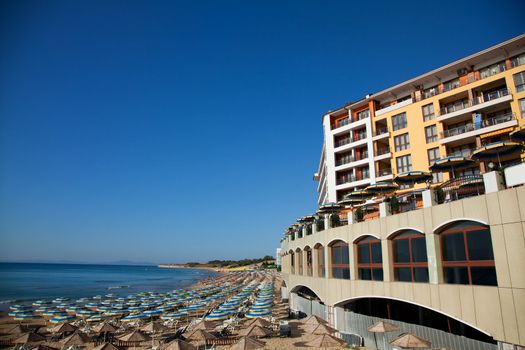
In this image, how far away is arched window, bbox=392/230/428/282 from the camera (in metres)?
15.5

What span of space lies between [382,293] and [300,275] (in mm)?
13423

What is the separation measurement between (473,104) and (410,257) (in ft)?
61.0

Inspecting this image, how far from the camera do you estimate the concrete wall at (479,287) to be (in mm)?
11328

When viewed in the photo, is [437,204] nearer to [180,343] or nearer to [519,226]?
[519,226]

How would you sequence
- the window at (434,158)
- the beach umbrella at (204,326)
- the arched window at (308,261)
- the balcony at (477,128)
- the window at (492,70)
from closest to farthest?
the beach umbrella at (204,326), the balcony at (477,128), the window at (492,70), the arched window at (308,261), the window at (434,158)

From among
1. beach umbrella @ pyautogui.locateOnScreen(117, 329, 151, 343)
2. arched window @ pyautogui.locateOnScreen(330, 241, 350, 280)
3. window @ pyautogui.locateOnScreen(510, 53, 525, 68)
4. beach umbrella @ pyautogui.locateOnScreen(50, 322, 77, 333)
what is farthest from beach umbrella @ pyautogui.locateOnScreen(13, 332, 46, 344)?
window @ pyautogui.locateOnScreen(510, 53, 525, 68)

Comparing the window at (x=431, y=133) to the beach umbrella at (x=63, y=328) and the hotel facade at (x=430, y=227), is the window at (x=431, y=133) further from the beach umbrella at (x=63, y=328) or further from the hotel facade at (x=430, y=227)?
the beach umbrella at (x=63, y=328)

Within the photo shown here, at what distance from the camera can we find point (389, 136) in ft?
111

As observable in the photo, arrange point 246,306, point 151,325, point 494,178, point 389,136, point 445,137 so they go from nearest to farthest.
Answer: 1. point 494,178
2. point 151,325
3. point 445,137
4. point 389,136
5. point 246,306

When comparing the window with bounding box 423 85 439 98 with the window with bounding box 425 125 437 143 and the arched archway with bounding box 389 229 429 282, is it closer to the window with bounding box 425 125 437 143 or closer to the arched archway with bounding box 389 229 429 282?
the window with bounding box 425 125 437 143

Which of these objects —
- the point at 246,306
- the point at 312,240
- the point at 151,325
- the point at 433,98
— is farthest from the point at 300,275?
the point at 433,98

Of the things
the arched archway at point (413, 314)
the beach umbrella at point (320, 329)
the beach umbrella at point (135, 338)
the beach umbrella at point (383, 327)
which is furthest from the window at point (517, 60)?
the beach umbrella at point (135, 338)

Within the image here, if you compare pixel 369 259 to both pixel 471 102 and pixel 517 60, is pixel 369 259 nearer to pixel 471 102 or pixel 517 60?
pixel 471 102

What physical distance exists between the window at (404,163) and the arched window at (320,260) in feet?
41.2
